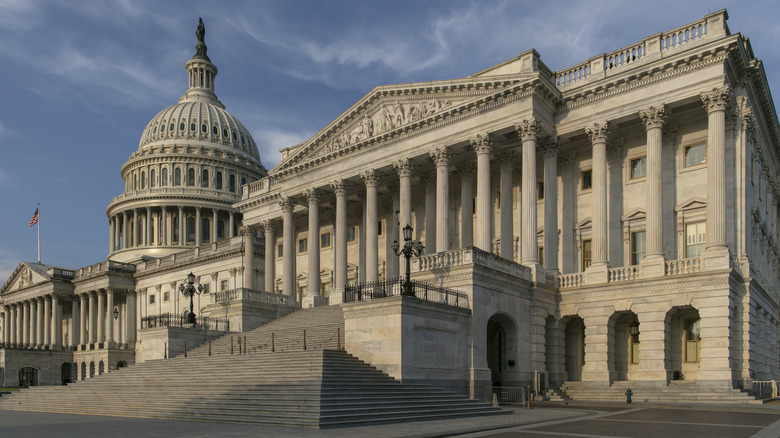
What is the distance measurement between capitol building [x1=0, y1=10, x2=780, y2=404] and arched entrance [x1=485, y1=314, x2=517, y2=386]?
0.39 feet

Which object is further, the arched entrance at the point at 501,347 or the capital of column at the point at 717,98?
the arched entrance at the point at 501,347

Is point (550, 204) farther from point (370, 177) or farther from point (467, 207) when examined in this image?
point (370, 177)

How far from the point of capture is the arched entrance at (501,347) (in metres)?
38.6

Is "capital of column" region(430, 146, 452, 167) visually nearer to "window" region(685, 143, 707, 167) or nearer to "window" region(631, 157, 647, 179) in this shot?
"window" region(631, 157, 647, 179)

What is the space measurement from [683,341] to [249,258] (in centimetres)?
3883

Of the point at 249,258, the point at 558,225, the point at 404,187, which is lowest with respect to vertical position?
the point at 249,258

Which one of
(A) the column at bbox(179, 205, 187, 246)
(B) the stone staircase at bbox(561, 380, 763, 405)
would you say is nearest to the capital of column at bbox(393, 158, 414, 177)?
(B) the stone staircase at bbox(561, 380, 763, 405)

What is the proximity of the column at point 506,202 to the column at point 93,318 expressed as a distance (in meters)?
73.5

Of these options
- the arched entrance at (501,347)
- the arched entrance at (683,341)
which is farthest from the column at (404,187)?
the arched entrance at (683,341)

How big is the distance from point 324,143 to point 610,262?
77.6ft

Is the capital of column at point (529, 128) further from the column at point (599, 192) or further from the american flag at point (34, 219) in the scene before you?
the american flag at point (34, 219)

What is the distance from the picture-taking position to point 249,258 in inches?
2534

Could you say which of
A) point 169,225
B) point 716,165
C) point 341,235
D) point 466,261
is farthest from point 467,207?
point 169,225

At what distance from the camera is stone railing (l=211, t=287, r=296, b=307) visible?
51156 millimetres
